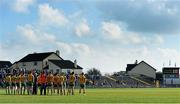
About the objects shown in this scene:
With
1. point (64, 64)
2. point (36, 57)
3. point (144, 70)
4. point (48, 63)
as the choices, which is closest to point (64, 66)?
point (64, 64)

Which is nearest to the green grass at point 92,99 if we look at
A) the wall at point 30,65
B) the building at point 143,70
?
the wall at point 30,65

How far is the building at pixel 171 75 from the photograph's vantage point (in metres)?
116

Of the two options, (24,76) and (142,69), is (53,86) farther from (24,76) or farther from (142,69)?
(142,69)

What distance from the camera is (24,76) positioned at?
136 feet

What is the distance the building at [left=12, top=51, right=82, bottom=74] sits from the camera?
126 metres

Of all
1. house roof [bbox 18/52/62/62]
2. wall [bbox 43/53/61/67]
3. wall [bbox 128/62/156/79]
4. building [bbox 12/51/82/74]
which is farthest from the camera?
wall [bbox 128/62/156/79]

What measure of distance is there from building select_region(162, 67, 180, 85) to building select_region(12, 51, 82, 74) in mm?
24371

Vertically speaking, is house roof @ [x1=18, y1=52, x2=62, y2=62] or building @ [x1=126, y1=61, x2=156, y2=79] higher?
house roof @ [x1=18, y1=52, x2=62, y2=62]

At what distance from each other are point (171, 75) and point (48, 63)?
32.2 meters

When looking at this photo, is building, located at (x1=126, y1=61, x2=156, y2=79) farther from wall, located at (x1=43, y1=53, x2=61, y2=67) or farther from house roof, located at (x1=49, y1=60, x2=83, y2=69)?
wall, located at (x1=43, y1=53, x2=61, y2=67)

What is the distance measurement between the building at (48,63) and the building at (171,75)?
80.0 ft

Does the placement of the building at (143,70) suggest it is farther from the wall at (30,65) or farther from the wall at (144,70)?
the wall at (30,65)

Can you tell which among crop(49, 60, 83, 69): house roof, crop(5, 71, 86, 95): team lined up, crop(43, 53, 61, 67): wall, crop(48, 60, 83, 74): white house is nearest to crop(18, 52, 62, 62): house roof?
crop(43, 53, 61, 67): wall

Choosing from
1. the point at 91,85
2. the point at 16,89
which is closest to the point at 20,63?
the point at 91,85
